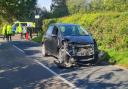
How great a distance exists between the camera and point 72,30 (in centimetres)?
1983

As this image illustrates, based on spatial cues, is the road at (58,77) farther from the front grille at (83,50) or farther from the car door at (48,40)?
the car door at (48,40)

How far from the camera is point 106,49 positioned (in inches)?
899

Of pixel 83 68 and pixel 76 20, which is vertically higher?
pixel 76 20

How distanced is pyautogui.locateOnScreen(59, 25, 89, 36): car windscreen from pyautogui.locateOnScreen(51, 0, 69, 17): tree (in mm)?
47984

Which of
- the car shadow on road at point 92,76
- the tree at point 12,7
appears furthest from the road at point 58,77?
the tree at point 12,7

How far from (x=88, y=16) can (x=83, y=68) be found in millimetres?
10144

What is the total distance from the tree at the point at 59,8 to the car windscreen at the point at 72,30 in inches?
1889

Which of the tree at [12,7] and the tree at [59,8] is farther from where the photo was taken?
the tree at [59,8]

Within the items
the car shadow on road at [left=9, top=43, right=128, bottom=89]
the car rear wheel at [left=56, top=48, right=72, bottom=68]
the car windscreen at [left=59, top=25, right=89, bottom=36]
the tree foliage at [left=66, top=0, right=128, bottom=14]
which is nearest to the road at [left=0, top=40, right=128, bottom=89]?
the car shadow on road at [left=9, top=43, right=128, bottom=89]

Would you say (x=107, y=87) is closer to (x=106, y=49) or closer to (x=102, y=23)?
(x=106, y=49)

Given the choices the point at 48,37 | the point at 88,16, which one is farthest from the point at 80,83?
the point at 88,16

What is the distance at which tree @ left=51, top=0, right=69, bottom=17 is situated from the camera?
70137mm

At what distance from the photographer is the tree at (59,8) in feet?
230

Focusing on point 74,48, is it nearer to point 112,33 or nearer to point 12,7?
point 112,33
